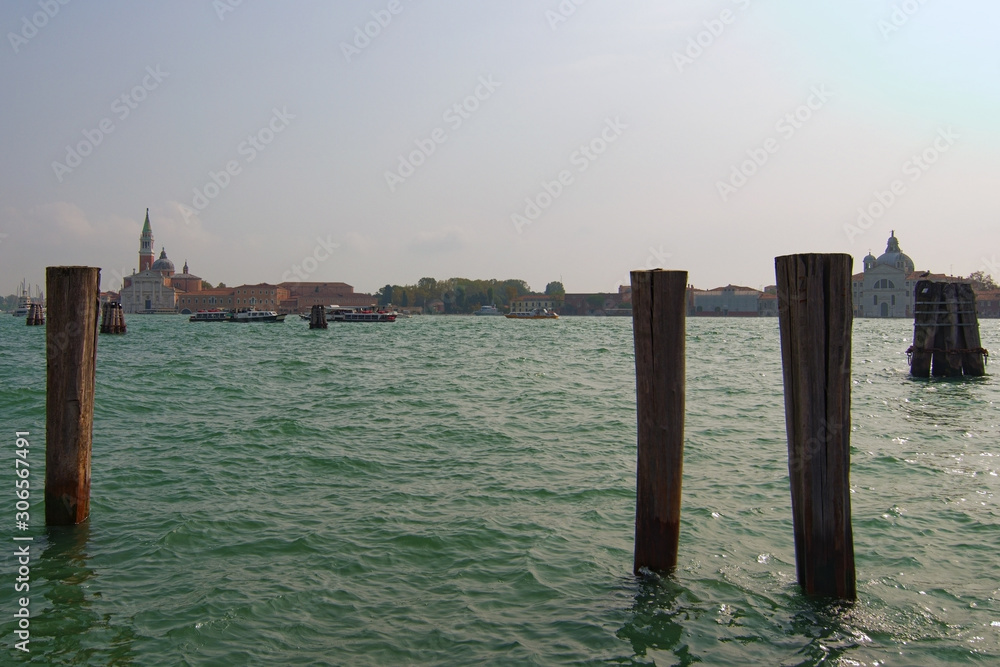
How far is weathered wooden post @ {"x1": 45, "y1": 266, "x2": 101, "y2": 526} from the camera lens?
4988 millimetres

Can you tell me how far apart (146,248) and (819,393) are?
156 metres

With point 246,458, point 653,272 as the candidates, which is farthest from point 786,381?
point 246,458

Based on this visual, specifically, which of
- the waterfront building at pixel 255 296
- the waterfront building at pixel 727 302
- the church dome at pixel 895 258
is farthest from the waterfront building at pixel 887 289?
the waterfront building at pixel 255 296

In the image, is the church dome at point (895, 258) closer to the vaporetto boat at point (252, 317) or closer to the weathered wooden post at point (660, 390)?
the vaporetto boat at point (252, 317)

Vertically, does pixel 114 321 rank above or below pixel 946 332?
below

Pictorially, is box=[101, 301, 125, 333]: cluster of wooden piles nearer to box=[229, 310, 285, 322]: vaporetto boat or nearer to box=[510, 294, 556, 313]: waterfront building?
box=[229, 310, 285, 322]: vaporetto boat

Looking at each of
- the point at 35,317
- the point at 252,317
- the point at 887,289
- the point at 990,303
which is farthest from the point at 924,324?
the point at 990,303

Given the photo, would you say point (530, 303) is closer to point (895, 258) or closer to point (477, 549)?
point (895, 258)

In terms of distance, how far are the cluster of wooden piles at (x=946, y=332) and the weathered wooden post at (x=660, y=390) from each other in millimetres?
14850

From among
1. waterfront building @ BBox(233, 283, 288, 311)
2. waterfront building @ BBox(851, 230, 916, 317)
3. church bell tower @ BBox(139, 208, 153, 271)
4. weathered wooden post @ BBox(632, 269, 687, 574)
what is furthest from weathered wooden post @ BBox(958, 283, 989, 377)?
church bell tower @ BBox(139, 208, 153, 271)

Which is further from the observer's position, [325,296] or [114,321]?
[325,296]

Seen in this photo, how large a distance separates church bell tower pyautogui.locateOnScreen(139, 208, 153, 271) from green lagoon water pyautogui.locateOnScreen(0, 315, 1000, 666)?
14435 cm

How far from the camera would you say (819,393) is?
3811 millimetres

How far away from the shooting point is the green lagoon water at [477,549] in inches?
153
